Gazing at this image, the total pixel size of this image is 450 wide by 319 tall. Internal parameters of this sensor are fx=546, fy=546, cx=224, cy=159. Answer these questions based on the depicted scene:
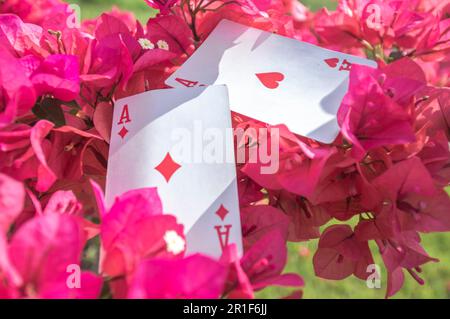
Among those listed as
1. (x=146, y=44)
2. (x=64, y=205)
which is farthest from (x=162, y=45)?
(x=64, y=205)

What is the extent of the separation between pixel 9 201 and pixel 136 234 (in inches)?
3.9

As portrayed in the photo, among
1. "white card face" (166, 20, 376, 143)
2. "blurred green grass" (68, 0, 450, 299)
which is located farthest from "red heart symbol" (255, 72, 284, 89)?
"blurred green grass" (68, 0, 450, 299)

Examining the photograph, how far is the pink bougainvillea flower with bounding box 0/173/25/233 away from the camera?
41 cm

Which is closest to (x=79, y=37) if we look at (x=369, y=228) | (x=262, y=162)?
(x=262, y=162)


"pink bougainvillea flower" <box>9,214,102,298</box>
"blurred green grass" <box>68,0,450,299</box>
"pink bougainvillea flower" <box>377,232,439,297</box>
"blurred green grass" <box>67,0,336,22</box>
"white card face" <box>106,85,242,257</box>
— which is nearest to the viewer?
"pink bougainvillea flower" <box>9,214,102,298</box>

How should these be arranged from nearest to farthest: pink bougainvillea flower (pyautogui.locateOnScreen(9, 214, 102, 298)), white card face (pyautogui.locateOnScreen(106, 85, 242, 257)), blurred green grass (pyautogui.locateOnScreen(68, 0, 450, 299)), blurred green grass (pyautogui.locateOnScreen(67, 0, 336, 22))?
pink bougainvillea flower (pyautogui.locateOnScreen(9, 214, 102, 298))
white card face (pyautogui.locateOnScreen(106, 85, 242, 257))
blurred green grass (pyautogui.locateOnScreen(68, 0, 450, 299))
blurred green grass (pyautogui.locateOnScreen(67, 0, 336, 22))

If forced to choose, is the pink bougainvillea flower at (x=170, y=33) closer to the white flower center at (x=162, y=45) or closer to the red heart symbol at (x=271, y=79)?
the white flower center at (x=162, y=45)

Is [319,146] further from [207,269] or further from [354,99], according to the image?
[207,269]

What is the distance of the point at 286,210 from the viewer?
64cm

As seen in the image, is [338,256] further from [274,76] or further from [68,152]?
[68,152]

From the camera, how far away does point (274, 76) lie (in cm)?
63

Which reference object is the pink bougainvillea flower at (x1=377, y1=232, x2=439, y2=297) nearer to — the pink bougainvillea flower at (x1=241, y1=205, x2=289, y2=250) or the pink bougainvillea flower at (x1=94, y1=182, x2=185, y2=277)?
the pink bougainvillea flower at (x1=241, y1=205, x2=289, y2=250)

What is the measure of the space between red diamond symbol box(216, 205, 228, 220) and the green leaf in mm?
196
